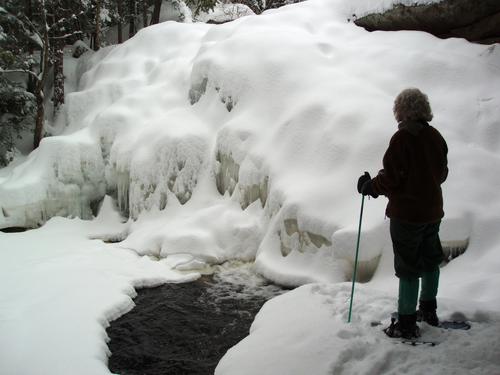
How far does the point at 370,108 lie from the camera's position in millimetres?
7227

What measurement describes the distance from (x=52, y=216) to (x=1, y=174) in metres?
2.89

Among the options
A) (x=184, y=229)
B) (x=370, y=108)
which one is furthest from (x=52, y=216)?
(x=370, y=108)

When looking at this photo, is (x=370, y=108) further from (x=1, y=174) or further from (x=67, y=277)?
(x=1, y=174)

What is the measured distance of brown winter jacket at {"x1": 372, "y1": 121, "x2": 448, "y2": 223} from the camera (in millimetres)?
3262

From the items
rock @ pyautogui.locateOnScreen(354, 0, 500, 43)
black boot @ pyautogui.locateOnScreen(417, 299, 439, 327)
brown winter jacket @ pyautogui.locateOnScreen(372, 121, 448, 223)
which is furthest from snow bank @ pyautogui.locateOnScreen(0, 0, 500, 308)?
brown winter jacket @ pyautogui.locateOnScreen(372, 121, 448, 223)

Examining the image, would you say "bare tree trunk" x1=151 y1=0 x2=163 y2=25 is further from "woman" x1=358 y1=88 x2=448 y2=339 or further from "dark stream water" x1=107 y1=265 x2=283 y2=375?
"woman" x1=358 y1=88 x2=448 y2=339

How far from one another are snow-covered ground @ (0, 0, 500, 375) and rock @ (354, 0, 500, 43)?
291 millimetres

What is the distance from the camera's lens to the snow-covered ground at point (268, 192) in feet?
13.6

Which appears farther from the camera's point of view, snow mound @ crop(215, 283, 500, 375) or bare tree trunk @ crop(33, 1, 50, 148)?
bare tree trunk @ crop(33, 1, 50, 148)

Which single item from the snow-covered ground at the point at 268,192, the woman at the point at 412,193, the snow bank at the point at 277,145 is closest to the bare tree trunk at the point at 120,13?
the snow-covered ground at the point at 268,192

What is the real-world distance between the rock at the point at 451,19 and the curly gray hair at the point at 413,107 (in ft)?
18.7

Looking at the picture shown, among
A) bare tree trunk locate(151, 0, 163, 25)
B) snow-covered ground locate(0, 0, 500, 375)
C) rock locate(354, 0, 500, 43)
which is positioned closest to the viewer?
snow-covered ground locate(0, 0, 500, 375)

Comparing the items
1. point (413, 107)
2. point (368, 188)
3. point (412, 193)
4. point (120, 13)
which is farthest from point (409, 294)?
point (120, 13)

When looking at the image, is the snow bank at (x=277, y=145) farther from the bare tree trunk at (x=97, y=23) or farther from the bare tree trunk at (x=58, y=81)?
the bare tree trunk at (x=97, y=23)
